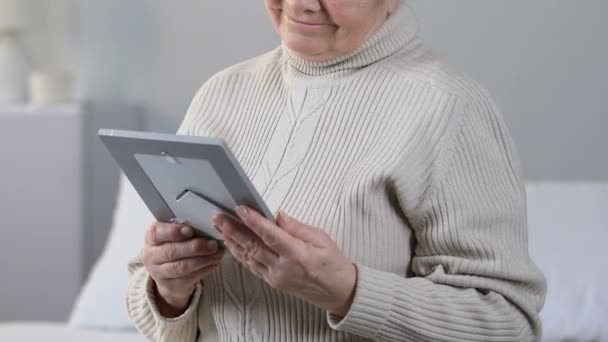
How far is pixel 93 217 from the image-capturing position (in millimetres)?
3348

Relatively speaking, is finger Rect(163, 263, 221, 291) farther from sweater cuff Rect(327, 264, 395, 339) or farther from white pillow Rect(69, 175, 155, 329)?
white pillow Rect(69, 175, 155, 329)

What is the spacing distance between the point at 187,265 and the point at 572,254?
132cm

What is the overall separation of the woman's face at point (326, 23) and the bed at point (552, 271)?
115 cm

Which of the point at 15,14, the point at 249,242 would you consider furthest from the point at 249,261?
the point at 15,14

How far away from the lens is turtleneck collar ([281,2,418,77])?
1.35m

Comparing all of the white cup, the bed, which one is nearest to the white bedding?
the bed

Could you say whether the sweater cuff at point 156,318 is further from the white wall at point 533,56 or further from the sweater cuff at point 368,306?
the white wall at point 533,56

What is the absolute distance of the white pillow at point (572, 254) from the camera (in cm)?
230

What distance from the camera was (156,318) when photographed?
1402mm

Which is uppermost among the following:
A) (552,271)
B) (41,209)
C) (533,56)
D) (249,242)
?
(249,242)

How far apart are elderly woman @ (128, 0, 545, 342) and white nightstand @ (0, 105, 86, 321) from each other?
194 cm

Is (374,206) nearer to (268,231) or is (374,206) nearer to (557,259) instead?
(268,231)

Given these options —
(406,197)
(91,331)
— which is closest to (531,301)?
A: (406,197)

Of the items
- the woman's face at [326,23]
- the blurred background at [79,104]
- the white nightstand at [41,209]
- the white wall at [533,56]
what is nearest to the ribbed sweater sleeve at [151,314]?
the woman's face at [326,23]
